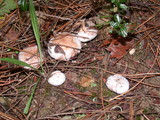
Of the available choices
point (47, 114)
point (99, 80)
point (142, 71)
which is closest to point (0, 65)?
point (47, 114)

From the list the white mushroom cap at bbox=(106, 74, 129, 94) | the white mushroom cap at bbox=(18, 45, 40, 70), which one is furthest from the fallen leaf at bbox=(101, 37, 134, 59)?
the white mushroom cap at bbox=(18, 45, 40, 70)

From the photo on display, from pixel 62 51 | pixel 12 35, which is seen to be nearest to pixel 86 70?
pixel 62 51

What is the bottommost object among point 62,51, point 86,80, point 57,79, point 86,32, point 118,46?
point 86,80

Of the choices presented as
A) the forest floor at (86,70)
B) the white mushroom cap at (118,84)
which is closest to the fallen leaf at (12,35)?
the forest floor at (86,70)

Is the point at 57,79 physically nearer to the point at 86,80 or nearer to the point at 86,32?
the point at 86,80

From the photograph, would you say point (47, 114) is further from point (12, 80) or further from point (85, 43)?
point (85, 43)

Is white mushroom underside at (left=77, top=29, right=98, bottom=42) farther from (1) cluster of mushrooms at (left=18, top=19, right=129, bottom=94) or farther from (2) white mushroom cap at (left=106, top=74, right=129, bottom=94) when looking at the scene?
(2) white mushroom cap at (left=106, top=74, right=129, bottom=94)
